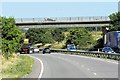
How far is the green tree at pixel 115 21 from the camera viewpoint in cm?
9462

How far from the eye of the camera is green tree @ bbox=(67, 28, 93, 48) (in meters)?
121

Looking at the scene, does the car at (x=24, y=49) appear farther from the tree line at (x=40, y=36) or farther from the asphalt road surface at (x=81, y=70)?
the asphalt road surface at (x=81, y=70)

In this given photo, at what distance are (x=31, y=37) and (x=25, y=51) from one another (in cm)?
7556

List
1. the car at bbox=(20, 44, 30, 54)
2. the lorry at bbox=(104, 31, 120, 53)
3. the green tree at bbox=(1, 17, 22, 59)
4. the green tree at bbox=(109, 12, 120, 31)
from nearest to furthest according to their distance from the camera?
the green tree at bbox=(1, 17, 22, 59)
the lorry at bbox=(104, 31, 120, 53)
the car at bbox=(20, 44, 30, 54)
the green tree at bbox=(109, 12, 120, 31)

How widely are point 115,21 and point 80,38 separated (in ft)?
95.1

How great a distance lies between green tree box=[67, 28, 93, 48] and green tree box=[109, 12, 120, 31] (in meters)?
21.8

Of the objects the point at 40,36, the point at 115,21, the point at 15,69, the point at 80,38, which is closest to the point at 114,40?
the point at 15,69

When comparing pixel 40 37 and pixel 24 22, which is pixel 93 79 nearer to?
pixel 24 22

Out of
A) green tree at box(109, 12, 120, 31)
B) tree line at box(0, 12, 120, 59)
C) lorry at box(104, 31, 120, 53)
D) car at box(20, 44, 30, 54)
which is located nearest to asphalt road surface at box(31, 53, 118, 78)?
tree line at box(0, 12, 120, 59)

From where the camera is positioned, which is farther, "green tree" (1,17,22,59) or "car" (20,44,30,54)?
"car" (20,44,30,54)

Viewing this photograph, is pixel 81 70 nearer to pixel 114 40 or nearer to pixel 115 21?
pixel 114 40

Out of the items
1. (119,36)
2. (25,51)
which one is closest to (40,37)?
(25,51)

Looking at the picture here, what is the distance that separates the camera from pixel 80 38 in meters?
125

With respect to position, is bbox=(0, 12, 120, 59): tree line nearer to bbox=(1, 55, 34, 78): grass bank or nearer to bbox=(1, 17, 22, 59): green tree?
bbox=(1, 17, 22, 59): green tree
